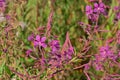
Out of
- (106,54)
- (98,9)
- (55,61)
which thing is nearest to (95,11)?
(98,9)

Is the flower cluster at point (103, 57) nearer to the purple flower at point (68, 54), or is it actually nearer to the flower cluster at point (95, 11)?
the purple flower at point (68, 54)

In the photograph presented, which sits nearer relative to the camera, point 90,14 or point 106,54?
point 106,54

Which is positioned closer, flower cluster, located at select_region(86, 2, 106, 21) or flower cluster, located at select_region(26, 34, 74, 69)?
flower cluster, located at select_region(26, 34, 74, 69)

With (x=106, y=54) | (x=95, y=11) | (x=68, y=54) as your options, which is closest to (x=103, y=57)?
(x=106, y=54)

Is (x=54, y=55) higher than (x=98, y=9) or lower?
lower

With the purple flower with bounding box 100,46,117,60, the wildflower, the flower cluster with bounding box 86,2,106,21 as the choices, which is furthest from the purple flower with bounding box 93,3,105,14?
the wildflower

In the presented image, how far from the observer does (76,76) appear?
2.58 meters

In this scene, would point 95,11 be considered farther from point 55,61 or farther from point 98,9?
point 55,61

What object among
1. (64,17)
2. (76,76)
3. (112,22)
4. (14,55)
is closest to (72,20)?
(64,17)

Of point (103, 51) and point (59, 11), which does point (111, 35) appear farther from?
point (103, 51)

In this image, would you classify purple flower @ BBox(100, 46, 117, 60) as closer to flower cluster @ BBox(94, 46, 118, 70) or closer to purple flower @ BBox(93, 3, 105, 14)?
flower cluster @ BBox(94, 46, 118, 70)

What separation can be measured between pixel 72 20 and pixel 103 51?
3.92 ft

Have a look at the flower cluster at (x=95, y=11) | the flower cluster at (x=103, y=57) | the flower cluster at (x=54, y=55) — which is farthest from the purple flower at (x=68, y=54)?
the flower cluster at (x=95, y=11)

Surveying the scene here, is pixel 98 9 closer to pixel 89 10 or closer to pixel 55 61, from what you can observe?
pixel 89 10
